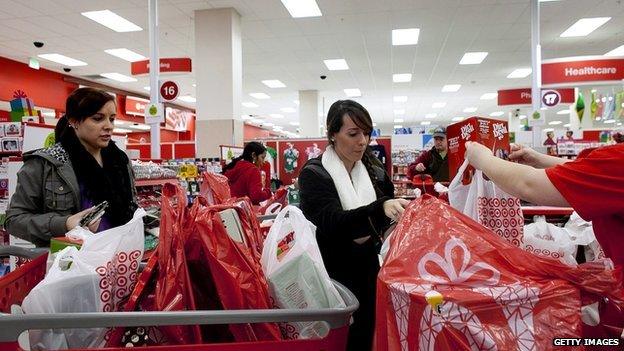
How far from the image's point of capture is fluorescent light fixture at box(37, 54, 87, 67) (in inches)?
424

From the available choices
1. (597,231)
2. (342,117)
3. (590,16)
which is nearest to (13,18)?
(342,117)

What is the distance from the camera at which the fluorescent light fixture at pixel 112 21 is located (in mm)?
7863

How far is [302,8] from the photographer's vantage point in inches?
305

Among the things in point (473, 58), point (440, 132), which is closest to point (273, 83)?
point (473, 58)

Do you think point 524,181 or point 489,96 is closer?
point 524,181

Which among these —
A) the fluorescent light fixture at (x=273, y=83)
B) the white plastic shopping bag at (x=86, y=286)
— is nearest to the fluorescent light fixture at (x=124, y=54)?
the fluorescent light fixture at (x=273, y=83)

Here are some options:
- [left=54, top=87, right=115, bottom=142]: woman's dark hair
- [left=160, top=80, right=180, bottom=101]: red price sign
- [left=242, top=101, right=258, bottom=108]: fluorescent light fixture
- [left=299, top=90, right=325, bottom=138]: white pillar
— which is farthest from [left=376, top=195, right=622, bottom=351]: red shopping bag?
[left=242, top=101, right=258, bottom=108]: fluorescent light fixture

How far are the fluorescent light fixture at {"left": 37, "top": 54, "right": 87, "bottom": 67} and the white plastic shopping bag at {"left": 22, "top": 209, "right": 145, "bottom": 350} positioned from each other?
11741mm

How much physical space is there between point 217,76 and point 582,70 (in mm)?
6849

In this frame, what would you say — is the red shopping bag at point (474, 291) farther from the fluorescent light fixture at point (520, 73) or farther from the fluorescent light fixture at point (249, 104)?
the fluorescent light fixture at point (249, 104)

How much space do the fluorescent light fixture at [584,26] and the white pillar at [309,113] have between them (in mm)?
8053

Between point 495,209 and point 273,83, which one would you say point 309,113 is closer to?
point 273,83

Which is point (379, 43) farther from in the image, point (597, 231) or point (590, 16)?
point (597, 231)

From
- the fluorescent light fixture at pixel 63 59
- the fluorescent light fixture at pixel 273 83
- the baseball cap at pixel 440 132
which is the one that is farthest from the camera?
the fluorescent light fixture at pixel 273 83
